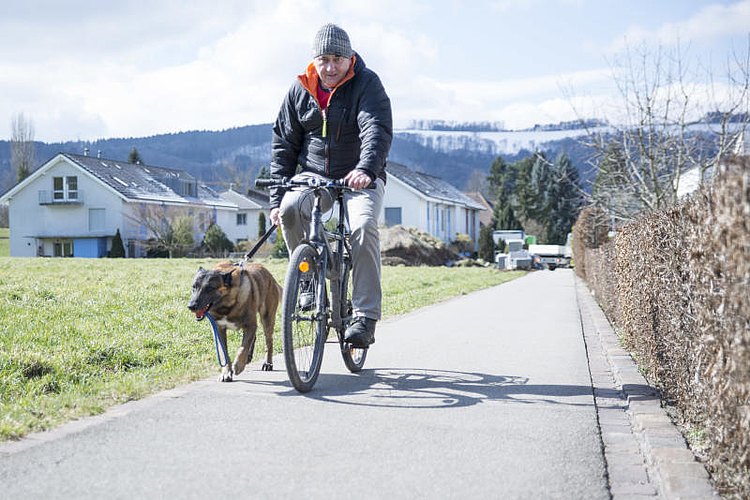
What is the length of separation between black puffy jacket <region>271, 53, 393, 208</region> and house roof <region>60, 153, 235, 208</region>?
45616mm

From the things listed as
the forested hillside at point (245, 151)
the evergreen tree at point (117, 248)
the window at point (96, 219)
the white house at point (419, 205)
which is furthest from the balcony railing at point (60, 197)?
the forested hillside at point (245, 151)

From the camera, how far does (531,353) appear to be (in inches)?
267

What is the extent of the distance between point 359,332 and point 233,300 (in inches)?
34.1

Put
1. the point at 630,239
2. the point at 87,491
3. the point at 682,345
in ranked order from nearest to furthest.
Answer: the point at 87,491 < the point at 682,345 < the point at 630,239

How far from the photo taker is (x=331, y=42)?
15.6ft

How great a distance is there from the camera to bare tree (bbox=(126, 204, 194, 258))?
4172 centimetres

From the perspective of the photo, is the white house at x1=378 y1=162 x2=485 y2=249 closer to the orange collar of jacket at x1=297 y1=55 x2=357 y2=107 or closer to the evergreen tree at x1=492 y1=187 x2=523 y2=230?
the evergreen tree at x1=492 y1=187 x2=523 y2=230

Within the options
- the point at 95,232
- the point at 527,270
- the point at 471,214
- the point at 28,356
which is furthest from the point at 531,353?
the point at 471,214

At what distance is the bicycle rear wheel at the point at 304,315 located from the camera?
4227mm

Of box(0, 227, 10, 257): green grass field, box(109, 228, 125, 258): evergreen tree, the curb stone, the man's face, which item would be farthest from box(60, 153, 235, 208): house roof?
the curb stone

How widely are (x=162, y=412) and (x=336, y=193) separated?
1808 millimetres

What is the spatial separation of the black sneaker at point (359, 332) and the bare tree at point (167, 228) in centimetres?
3788

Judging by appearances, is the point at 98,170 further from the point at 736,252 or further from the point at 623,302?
the point at 736,252

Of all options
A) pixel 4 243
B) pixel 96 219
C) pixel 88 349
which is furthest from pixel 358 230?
pixel 4 243
